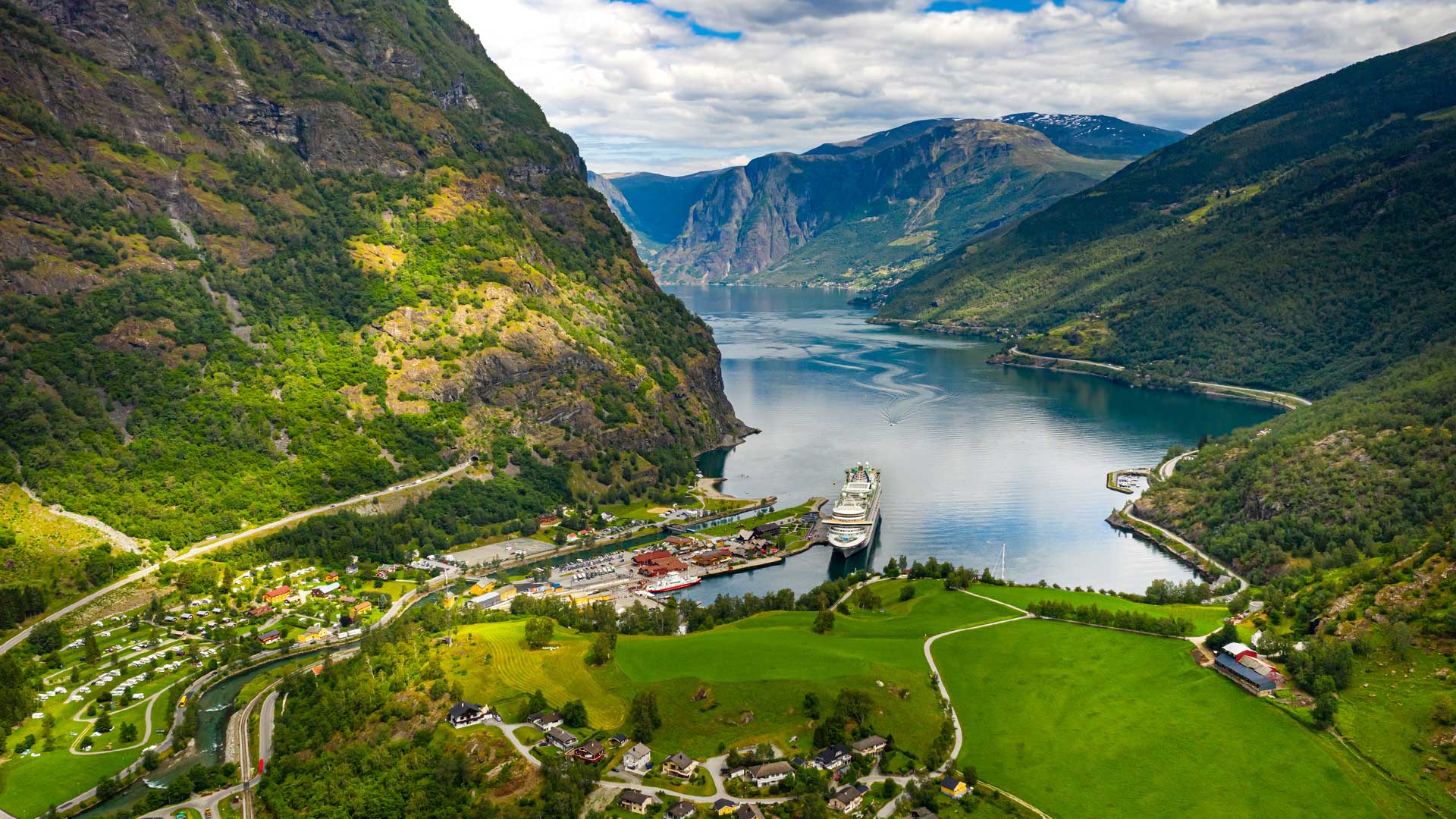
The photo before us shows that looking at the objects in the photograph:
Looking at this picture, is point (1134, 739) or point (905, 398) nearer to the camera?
point (1134, 739)

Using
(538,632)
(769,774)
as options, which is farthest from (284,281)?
(769,774)

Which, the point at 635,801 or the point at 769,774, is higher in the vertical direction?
the point at 769,774

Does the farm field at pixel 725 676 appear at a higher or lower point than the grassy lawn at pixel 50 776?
higher

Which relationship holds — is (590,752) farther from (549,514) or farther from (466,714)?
(549,514)

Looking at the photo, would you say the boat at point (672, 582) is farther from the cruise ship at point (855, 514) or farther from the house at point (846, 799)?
the house at point (846, 799)

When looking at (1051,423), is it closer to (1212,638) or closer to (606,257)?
(606,257)

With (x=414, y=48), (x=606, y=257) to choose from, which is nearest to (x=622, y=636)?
(x=606, y=257)

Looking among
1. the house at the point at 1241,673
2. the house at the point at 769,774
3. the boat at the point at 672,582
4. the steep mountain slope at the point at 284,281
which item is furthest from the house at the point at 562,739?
the steep mountain slope at the point at 284,281
